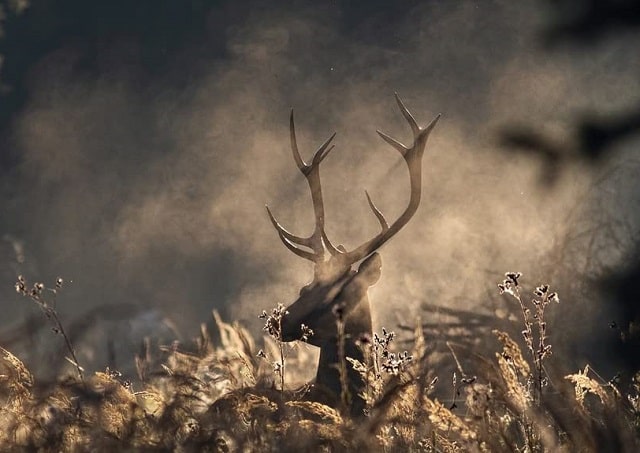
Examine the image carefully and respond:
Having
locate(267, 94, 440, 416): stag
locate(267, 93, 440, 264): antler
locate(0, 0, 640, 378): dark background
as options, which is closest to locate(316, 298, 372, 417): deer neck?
locate(267, 94, 440, 416): stag

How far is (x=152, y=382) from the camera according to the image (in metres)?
2.75

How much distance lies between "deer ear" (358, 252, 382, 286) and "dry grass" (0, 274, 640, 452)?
2810mm

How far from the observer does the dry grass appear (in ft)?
6.22

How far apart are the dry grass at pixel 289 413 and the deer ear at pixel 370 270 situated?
111 inches

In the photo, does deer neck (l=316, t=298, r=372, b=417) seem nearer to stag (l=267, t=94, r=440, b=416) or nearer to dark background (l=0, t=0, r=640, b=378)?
stag (l=267, t=94, r=440, b=416)

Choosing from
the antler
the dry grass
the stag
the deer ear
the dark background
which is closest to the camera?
the dry grass

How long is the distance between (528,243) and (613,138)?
712 cm

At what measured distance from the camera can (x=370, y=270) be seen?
5.73 m

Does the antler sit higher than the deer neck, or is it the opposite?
the antler

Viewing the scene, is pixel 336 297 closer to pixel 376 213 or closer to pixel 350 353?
pixel 350 353

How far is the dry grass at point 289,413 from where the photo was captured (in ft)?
6.22

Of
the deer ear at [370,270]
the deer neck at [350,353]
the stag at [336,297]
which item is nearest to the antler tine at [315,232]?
the stag at [336,297]

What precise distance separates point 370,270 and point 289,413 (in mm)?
3293

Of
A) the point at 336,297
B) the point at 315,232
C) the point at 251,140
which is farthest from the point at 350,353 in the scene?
the point at 251,140
